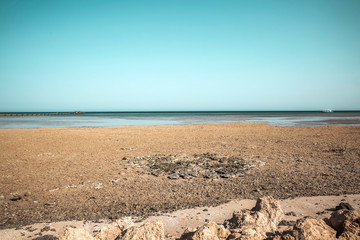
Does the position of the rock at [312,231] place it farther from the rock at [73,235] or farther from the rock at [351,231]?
the rock at [73,235]

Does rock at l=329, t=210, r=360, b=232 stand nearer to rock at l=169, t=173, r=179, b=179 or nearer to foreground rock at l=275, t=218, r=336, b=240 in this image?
foreground rock at l=275, t=218, r=336, b=240

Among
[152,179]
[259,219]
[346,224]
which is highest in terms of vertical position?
[346,224]

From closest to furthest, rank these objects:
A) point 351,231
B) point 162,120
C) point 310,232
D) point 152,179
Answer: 1. point 310,232
2. point 351,231
3. point 152,179
4. point 162,120

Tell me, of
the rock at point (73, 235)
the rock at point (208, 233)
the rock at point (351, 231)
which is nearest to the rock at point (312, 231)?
the rock at point (351, 231)

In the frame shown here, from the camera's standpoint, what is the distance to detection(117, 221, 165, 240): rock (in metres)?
2.87

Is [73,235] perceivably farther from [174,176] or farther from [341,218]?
[174,176]

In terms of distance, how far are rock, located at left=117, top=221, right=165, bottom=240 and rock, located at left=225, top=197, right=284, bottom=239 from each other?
3.41ft

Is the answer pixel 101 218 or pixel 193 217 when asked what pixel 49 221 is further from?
pixel 193 217

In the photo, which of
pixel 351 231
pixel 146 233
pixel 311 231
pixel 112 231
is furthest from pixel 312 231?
pixel 112 231

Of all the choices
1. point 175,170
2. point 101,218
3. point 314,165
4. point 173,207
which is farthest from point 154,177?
point 314,165

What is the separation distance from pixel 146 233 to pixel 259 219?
5.63 ft

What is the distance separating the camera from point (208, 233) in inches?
113

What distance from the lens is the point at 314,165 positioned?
8969mm

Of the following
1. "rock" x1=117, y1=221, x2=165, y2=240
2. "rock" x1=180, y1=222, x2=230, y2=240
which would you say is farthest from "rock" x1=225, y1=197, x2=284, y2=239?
"rock" x1=117, y1=221, x2=165, y2=240
